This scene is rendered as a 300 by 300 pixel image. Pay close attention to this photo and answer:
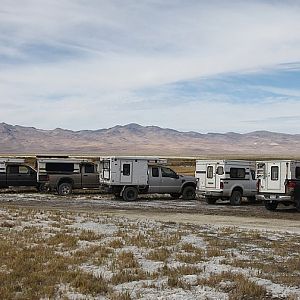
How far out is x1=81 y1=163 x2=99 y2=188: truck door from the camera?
102 ft

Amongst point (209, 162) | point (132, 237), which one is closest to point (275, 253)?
point (132, 237)

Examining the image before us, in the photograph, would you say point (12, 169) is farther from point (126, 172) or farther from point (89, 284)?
point (89, 284)

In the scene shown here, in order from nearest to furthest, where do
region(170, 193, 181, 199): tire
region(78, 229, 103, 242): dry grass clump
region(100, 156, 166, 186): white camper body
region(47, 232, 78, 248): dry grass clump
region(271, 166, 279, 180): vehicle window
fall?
region(47, 232, 78, 248): dry grass clump < region(78, 229, 103, 242): dry grass clump < region(271, 166, 279, 180): vehicle window < region(100, 156, 166, 186): white camper body < region(170, 193, 181, 199): tire

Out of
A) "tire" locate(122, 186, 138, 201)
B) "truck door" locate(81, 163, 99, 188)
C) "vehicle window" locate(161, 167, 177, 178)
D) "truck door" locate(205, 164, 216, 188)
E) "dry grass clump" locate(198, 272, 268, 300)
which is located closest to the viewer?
"dry grass clump" locate(198, 272, 268, 300)

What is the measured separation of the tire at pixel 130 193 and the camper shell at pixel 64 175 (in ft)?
11.7

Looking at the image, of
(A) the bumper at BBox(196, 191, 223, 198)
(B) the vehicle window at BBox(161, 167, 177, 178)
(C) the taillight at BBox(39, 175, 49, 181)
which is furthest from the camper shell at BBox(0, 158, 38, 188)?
(A) the bumper at BBox(196, 191, 223, 198)

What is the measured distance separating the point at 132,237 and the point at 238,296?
562 centimetres

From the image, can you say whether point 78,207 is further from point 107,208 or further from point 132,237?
point 132,237

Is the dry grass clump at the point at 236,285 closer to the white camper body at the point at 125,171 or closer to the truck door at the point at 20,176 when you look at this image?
the white camper body at the point at 125,171

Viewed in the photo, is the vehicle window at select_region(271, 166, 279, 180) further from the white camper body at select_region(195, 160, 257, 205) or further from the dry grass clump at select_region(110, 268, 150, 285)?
the dry grass clump at select_region(110, 268, 150, 285)

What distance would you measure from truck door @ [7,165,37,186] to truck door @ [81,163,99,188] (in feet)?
9.46

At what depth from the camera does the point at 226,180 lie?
26.3m

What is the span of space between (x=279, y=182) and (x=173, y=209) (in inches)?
177

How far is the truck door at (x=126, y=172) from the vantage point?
91.4ft
